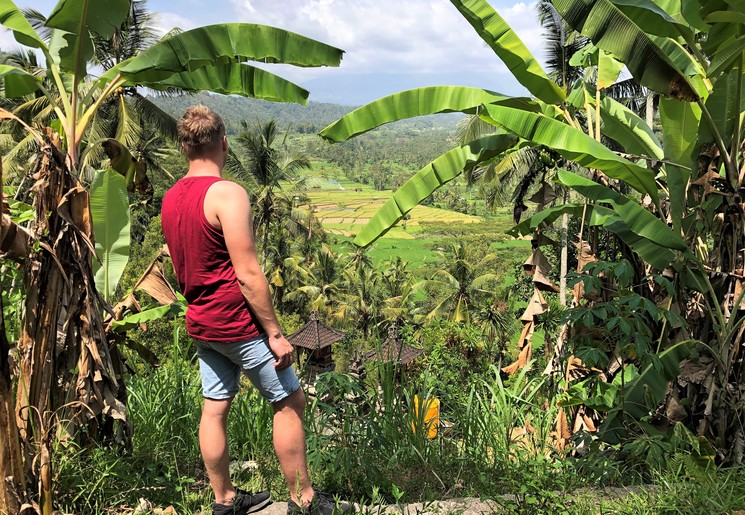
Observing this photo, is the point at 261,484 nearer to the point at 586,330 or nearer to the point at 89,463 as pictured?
the point at 89,463

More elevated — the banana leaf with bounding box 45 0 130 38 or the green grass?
the banana leaf with bounding box 45 0 130 38

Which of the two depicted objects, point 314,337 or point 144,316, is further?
point 314,337

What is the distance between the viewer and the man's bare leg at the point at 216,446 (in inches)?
97.2

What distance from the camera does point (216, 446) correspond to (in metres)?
2.46

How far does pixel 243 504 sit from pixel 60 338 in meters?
1.13

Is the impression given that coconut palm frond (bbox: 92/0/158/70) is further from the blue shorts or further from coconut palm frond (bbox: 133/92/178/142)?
the blue shorts

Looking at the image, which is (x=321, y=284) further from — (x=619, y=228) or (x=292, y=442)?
(x=292, y=442)

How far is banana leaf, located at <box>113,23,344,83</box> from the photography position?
9.49 feet

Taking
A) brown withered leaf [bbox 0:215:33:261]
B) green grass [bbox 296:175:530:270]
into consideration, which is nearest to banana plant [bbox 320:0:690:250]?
brown withered leaf [bbox 0:215:33:261]

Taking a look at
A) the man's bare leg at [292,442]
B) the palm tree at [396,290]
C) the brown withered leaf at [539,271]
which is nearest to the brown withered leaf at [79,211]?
the man's bare leg at [292,442]

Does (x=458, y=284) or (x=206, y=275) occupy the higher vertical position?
(x=206, y=275)

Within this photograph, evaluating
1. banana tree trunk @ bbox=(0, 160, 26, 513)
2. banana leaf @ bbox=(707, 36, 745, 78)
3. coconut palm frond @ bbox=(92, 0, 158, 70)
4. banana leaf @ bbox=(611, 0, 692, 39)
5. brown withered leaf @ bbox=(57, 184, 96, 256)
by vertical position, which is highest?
coconut palm frond @ bbox=(92, 0, 158, 70)

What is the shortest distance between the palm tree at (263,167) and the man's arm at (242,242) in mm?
26793

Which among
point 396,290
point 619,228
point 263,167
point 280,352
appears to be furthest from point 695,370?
point 396,290
